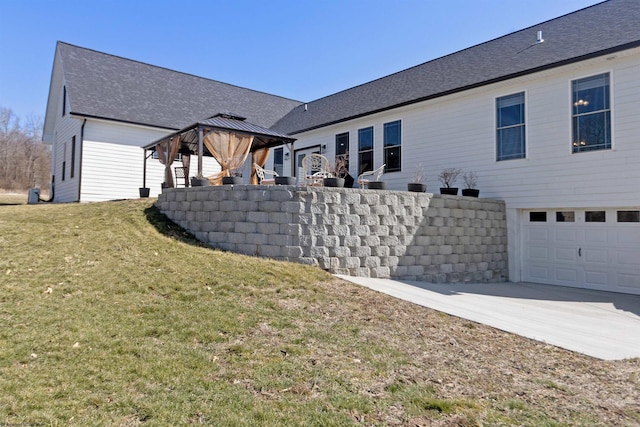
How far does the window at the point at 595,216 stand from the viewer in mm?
8797

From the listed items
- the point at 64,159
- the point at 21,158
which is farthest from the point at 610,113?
the point at 21,158

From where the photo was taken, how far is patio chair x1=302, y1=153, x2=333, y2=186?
31.7 feet

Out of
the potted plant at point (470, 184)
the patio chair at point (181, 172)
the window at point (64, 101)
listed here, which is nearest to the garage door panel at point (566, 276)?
the potted plant at point (470, 184)

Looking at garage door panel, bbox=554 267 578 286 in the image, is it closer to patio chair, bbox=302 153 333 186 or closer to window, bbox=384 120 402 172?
window, bbox=384 120 402 172

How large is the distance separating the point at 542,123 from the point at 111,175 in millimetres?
14755

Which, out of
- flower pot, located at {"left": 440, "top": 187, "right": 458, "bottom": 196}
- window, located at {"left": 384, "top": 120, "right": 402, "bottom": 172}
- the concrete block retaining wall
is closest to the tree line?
window, located at {"left": 384, "top": 120, "right": 402, "bottom": 172}

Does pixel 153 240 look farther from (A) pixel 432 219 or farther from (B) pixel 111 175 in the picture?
(B) pixel 111 175

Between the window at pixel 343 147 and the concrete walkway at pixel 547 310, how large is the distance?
6.88 metres

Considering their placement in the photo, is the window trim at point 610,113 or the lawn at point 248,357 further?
the window trim at point 610,113

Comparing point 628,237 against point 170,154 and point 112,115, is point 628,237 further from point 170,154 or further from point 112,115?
point 112,115

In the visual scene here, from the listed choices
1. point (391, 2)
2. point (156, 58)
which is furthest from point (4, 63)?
point (391, 2)

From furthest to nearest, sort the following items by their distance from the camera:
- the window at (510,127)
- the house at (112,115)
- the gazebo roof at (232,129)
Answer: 1. the house at (112,115)
2. the window at (510,127)
3. the gazebo roof at (232,129)

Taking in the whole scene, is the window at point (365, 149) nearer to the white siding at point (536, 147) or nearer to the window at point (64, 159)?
the white siding at point (536, 147)

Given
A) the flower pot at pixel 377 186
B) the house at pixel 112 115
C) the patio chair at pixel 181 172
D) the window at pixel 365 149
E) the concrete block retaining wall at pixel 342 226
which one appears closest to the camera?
the concrete block retaining wall at pixel 342 226
